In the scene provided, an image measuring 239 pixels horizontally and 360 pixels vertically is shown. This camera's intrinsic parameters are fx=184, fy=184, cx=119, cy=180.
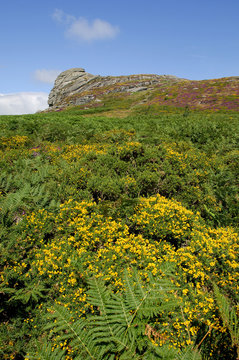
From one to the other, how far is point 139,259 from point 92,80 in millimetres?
138884

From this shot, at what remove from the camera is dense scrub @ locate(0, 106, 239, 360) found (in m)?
2.07

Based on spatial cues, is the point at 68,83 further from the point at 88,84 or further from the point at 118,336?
the point at 118,336

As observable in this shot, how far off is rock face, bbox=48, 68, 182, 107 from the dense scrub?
98.5 metres

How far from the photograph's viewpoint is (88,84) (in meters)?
120

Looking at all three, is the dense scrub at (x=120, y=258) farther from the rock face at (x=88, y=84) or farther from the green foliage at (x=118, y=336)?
the rock face at (x=88, y=84)

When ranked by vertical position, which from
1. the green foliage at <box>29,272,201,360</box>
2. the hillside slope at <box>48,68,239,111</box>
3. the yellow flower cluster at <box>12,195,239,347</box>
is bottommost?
the yellow flower cluster at <box>12,195,239,347</box>

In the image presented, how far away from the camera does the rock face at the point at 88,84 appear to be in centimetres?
10039

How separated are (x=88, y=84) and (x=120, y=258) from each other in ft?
439

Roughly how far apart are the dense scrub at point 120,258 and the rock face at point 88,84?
323 feet

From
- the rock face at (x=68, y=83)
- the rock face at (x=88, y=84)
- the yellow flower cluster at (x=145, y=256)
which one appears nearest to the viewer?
the yellow flower cluster at (x=145, y=256)

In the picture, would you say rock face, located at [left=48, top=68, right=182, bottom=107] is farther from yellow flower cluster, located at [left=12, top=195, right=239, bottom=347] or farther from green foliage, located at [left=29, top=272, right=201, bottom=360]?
green foliage, located at [left=29, top=272, right=201, bottom=360]

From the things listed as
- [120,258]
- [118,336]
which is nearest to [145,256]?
[120,258]

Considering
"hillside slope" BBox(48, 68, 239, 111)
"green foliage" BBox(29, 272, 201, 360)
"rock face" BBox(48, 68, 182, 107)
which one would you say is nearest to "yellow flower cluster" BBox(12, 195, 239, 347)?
"green foliage" BBox(29, 272, 201, 360)

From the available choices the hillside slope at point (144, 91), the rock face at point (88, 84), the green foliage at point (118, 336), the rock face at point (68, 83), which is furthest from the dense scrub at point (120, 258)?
the rock face at point (68, 83)
